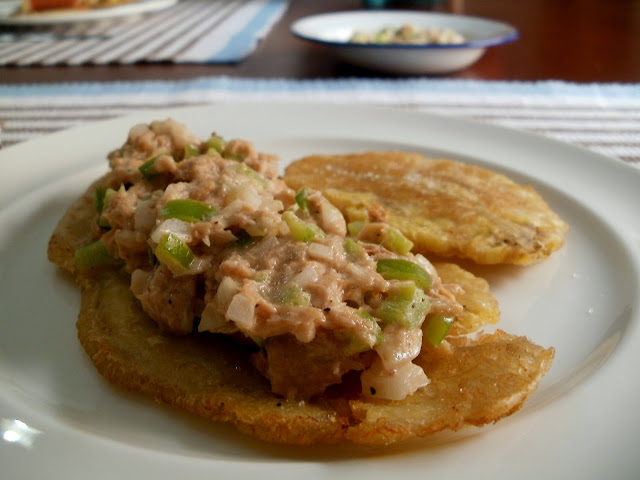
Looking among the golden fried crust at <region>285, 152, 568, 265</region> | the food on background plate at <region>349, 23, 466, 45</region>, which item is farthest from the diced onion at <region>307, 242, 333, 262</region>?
the food on background plate at <region>349, 23, 466, 45</region>

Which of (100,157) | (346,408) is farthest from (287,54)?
(346,408)

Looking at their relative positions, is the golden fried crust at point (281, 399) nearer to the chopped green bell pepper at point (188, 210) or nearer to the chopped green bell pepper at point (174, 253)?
the chopped green bell pepper at point (174, 253)

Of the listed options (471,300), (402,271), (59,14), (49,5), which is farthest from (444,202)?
(49,5)

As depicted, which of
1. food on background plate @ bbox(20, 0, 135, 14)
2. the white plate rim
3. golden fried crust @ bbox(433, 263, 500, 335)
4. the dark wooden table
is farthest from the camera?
food on background plate @ bbox(20, 0, 135, 14)

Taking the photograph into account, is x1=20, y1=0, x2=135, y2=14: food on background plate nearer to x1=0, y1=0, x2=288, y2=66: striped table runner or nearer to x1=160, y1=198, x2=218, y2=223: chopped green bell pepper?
x1=0, y1=0, x2=288, y2=66: striped table runner

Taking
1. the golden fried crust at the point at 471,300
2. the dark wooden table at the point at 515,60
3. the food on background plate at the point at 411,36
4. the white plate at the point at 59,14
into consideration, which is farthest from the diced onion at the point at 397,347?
the white plate at the point at 59,14

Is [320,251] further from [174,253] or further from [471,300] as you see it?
[471,300]
